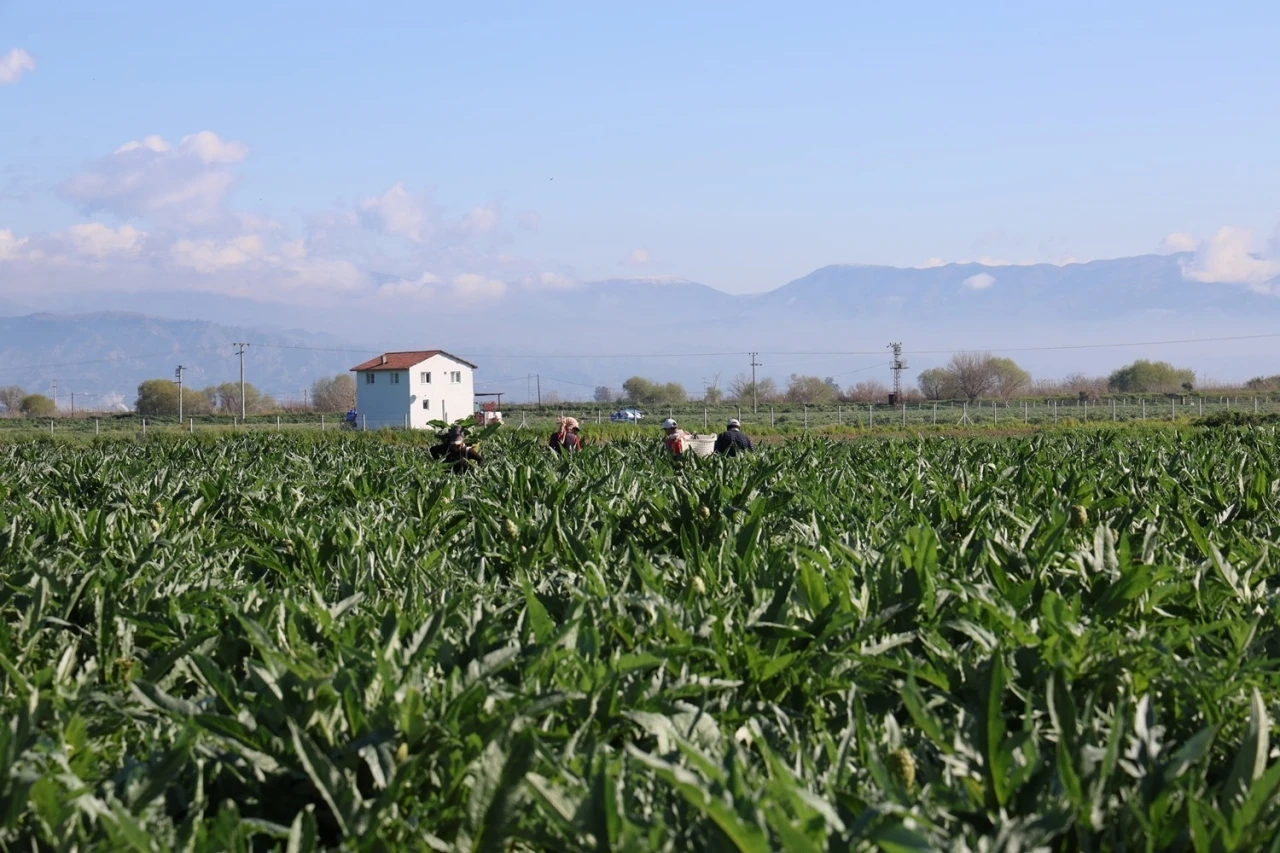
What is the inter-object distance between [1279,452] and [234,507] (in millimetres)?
8994

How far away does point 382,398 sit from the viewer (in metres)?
98.7

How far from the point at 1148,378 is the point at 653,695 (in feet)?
466

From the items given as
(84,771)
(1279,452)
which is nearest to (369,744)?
(84,771)

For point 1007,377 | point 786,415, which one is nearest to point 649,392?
point 1007,377

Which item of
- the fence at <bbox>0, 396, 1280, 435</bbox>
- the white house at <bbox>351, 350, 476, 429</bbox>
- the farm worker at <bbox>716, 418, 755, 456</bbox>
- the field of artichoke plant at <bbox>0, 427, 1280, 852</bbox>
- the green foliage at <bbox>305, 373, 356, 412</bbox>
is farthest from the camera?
the green foliage at <bbox>305, 373, 356, 412</bbox>

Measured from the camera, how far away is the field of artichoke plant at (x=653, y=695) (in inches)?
84.9

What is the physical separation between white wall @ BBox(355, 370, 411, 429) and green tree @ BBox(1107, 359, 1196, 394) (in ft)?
252

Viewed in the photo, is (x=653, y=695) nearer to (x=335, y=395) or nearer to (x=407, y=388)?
(x=407, y=388)

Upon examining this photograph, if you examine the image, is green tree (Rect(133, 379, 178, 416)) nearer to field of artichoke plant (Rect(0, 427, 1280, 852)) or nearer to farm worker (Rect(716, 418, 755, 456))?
farm worker (Rect(716, 418, 755, 456))

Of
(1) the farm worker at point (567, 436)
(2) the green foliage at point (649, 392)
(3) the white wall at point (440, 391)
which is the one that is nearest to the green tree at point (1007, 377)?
(2) the green foliage at point (649, 392)

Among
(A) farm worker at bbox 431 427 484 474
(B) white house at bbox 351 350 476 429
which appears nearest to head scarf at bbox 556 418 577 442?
(A) farm worker at bbox 431 427 484 474

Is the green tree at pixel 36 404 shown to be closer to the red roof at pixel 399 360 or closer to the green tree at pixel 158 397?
the green tree at pixel 158 397

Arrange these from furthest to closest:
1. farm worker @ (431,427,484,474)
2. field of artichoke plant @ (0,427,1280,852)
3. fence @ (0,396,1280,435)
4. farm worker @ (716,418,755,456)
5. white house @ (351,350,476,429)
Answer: white house @ (351,350,476,429), fence @ (0,396,1280,435), farm worker @ (716,418,755,456), farm worker @ (431,427,484,474), field of artichoke plant @ (0,427,1280,852)

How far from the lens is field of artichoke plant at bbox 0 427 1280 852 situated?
2156 millimetres
